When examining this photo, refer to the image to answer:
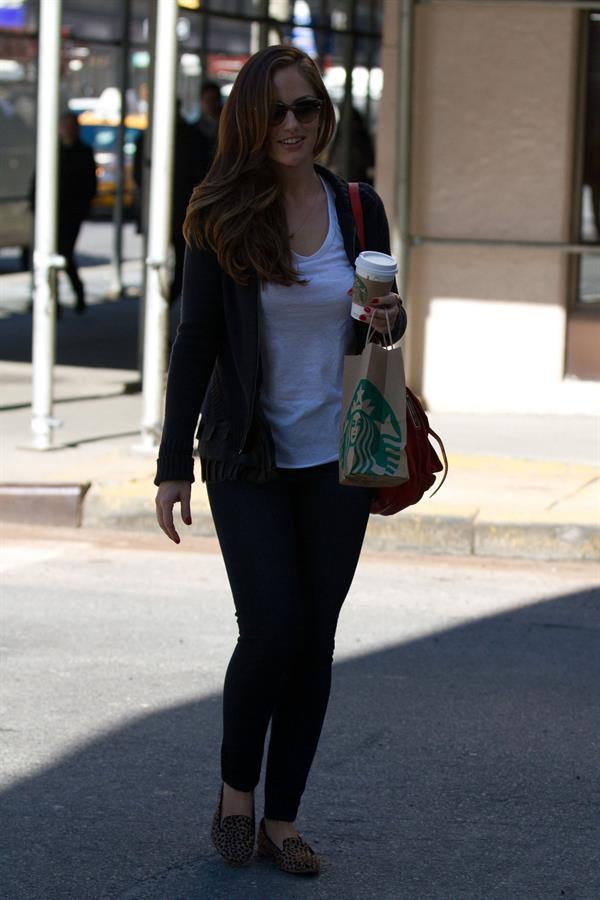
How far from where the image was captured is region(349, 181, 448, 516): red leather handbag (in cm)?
386

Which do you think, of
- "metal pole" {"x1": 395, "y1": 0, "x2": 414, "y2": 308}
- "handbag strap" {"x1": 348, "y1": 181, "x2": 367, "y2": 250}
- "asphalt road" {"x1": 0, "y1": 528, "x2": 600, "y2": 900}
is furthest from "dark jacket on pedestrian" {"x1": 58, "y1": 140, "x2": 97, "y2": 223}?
"handbag strap" {"x1": 348, "y1": 181, "x2": 367, "y2": 250}

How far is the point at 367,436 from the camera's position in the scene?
3645mm

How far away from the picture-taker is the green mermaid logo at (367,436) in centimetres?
364

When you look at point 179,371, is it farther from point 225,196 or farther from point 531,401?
point 531,401

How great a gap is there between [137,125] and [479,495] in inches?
1036

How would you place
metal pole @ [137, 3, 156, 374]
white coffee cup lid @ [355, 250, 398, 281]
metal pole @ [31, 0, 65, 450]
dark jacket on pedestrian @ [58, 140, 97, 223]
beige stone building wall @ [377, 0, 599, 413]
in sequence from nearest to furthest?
white coffee cup lid @ [355, 250, 398, 281] → metal pole @ [31, 0, 65, 450] → beige stone building wall @ [377, 0, 599, 413] → metal pole @ [137, 3, 156, 374] → dark jacket on pedestrian @ [58, 140, 97, 223]

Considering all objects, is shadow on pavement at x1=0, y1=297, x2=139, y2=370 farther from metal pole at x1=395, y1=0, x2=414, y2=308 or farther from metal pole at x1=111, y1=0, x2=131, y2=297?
metal pole at x1=395, y1=0, x2=414, y2=308

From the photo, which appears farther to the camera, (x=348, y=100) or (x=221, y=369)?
(x=348, y=100)

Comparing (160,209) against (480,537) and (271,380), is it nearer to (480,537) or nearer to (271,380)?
(480,537)

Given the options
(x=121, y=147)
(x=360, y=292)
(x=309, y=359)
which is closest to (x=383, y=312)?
(x=360, y=292)

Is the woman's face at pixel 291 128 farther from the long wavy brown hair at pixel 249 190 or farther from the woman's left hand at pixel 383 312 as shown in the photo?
the woman's left hand at pixel 383 312

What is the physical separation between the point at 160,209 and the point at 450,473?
2073 mm

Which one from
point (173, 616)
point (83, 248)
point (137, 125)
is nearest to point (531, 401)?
point (173, 616)

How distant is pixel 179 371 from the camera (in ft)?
12.5
